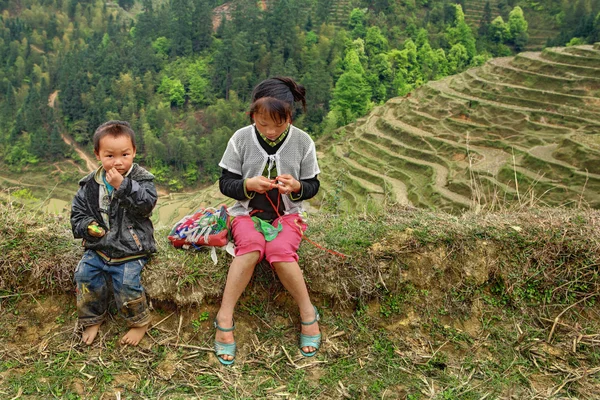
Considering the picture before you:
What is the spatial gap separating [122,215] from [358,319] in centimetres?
153

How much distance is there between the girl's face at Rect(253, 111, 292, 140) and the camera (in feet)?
8.13

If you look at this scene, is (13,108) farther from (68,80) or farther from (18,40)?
(18,40)

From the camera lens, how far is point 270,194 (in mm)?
2738

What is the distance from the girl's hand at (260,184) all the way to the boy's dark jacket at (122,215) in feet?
1.79

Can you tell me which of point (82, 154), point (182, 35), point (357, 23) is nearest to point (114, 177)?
point (82, 154)

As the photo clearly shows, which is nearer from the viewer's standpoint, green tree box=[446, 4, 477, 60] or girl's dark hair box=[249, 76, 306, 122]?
girl's dark hair box=[249, 76, 306, 122]

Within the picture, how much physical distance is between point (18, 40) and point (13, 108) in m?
18.9

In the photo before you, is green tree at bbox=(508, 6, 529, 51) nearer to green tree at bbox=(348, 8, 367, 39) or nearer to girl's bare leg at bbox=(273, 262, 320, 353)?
green tree at bbox=(348, 8, 367, 39)

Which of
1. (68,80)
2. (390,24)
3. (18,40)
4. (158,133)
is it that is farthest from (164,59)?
(390,24)

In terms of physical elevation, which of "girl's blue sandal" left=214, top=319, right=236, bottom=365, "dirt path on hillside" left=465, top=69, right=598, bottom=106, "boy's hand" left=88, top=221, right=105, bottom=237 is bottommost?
"dirt path on hillside" left=465, top=69, right=598, bottom=106

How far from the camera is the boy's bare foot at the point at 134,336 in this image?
2469 millimetres

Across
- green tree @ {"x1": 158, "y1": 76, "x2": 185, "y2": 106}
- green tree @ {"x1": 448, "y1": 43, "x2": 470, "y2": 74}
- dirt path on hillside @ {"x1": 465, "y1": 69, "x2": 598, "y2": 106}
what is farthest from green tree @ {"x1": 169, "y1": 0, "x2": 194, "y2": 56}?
dirt path on hillside @ {"x1": 465, "y1": 69, "x2": 598, "y2": 106}

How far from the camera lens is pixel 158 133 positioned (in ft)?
148

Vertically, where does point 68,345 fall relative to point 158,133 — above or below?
above
